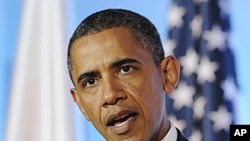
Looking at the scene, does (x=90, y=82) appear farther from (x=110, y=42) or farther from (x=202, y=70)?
(x=202, y=70)

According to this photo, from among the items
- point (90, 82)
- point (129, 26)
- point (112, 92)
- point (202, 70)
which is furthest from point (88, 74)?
point (202, 70)

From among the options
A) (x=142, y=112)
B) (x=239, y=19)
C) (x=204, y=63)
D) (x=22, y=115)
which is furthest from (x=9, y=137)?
(x=239, y=19)

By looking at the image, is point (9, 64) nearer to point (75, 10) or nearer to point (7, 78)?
point (7, 78)

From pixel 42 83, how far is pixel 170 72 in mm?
567

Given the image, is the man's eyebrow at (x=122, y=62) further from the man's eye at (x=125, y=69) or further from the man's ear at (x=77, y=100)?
the man's ear at (x=77, y=100)

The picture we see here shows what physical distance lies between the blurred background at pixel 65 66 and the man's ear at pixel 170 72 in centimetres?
4

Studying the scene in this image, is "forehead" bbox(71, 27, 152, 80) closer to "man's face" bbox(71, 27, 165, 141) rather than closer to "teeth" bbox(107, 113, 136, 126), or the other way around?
"man's face" bbox(71, 27, 165, 141)

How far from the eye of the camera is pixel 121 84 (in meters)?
2.37

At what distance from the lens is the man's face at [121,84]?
2.36m

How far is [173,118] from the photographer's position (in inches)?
99.7

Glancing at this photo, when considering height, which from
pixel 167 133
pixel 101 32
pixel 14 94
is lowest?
pixel 167 133

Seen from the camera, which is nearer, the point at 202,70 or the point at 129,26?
the point at 129,26

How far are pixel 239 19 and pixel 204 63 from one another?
0.83ft

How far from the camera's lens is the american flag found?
2.49m
